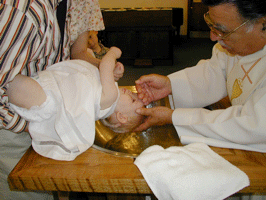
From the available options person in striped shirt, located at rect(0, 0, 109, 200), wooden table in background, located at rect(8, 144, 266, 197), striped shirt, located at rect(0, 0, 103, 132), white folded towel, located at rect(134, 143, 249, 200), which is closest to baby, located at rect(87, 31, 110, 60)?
person in striped shirt, located at rect(0, 0, 109, 200)

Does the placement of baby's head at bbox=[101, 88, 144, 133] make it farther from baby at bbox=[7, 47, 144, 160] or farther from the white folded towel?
the white folded towel

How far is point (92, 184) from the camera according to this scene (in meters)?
0.89

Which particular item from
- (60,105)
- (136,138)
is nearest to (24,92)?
(60,105)

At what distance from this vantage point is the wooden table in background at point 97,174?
879 mm

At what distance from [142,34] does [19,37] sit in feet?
15.1

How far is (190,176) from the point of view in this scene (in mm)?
856

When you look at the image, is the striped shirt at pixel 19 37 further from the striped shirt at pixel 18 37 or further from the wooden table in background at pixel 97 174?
the wooden table in background at pixel 97 174

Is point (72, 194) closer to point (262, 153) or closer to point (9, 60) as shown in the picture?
point (9, 60)

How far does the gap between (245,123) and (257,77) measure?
0.34 metres

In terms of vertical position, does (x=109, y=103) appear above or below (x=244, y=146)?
above

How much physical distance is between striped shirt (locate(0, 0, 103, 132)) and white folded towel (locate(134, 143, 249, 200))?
22.0 inches

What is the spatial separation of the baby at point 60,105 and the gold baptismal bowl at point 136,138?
1.02 ft

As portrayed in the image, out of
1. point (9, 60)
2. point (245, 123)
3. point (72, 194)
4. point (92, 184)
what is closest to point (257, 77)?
point (245, 123)

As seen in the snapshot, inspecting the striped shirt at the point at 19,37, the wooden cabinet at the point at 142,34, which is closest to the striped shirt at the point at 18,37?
the striped shirt at the point at 19,37
